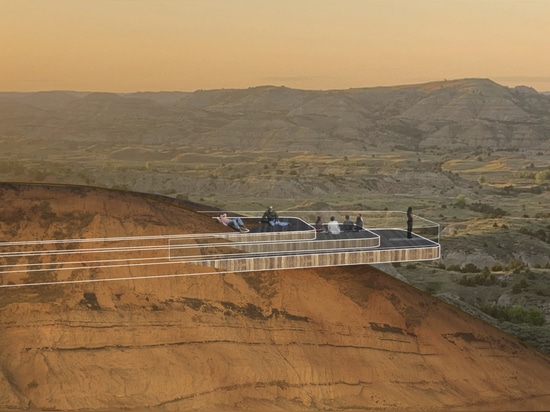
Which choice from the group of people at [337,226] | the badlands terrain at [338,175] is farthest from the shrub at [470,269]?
the group of people at [337,226]

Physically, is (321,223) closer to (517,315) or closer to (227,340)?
(227,340)

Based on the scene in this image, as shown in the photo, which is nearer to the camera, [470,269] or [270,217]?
[270,217]

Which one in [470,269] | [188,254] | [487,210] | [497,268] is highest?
[188,254]

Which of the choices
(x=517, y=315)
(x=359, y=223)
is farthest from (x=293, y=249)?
(x=517, y=315)

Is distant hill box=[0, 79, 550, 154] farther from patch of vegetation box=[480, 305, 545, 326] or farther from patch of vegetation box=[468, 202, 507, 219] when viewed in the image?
patch of vegetation box=[480, 305, 545, 326]

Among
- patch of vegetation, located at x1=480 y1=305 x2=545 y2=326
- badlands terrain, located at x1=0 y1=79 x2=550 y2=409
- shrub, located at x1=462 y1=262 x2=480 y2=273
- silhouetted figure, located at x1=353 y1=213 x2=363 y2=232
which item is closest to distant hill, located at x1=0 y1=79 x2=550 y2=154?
badlands terrain, located at x1=0 y1=79 x2=550 y2=409

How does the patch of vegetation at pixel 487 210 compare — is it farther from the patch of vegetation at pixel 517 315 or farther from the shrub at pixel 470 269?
the patch of vegetation at pixel 517 315
